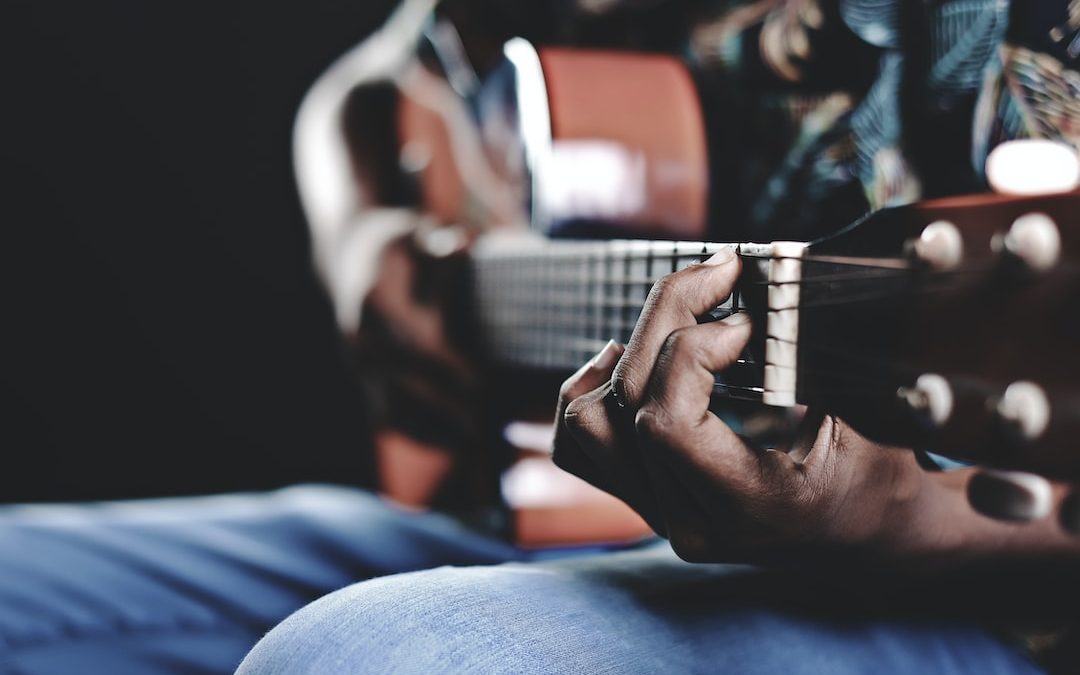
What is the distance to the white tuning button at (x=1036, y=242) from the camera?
1.15 ft

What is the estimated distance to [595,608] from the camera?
0.51 meters

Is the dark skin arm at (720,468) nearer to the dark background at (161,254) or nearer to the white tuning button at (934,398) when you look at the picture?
the white tuning button at (934,398)

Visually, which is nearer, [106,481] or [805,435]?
[805,435]

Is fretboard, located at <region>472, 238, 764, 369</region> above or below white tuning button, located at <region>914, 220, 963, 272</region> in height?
below

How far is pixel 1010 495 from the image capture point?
0.37 m

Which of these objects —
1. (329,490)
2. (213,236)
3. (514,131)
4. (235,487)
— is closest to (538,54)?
(514,131)

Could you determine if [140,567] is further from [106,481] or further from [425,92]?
[106,481]

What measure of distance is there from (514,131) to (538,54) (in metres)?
0.11

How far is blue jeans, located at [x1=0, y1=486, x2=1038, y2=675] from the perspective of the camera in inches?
18.5

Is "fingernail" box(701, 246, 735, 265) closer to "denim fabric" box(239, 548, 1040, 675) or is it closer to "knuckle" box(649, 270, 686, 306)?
"knuckle" box(649, 270, 686, 306)

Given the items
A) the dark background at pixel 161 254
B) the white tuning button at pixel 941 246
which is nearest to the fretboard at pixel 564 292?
the white tuning button at pixel 941 246

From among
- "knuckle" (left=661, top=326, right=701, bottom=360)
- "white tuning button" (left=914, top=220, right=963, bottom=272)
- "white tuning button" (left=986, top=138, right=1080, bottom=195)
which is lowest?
"knuckle" (left=661, top=326, right=701, bottom=360)

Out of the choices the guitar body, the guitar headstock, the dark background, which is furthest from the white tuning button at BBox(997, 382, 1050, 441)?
the dark background

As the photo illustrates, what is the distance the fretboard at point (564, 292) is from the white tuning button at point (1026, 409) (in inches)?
5.5
